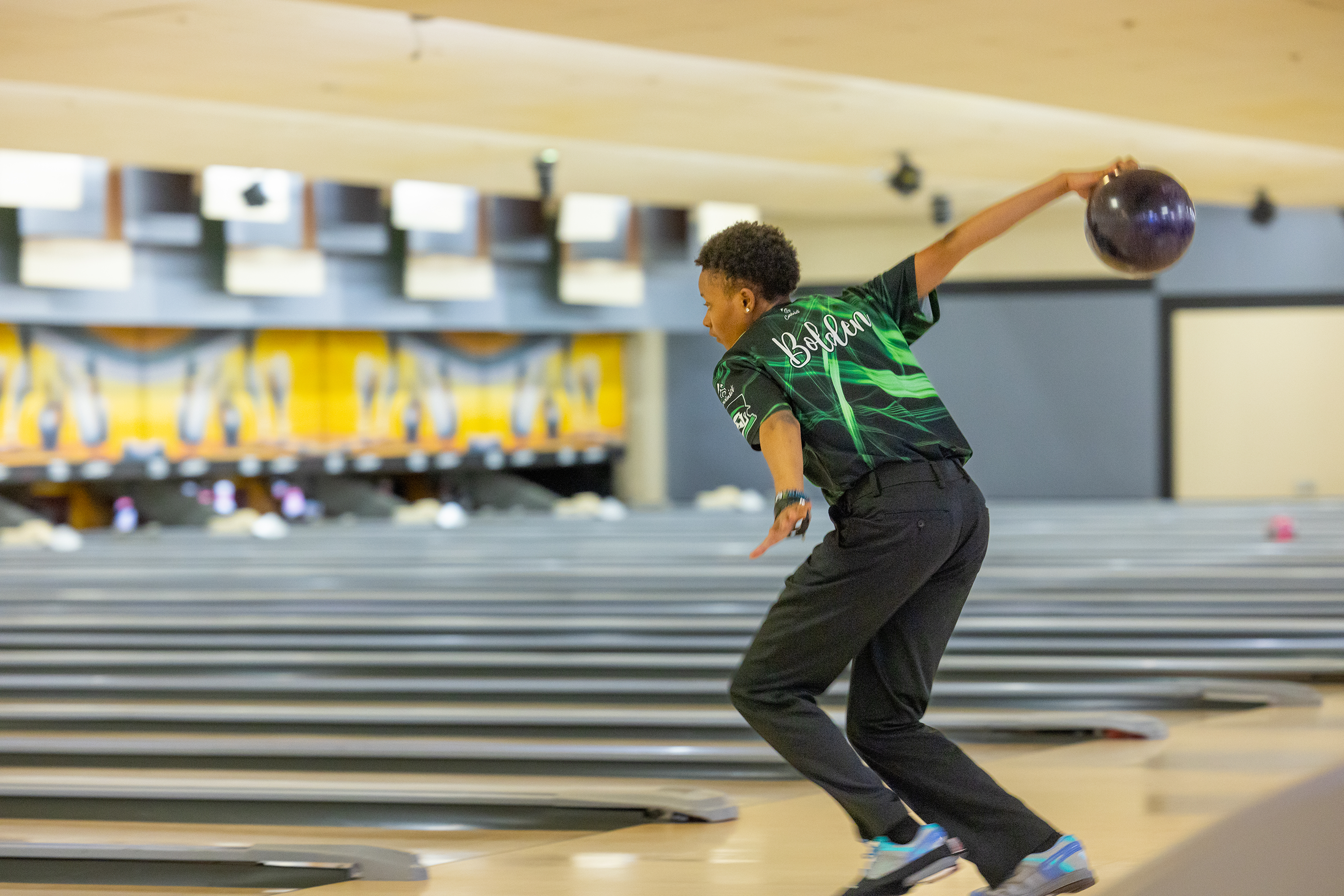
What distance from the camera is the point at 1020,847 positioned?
191 cm

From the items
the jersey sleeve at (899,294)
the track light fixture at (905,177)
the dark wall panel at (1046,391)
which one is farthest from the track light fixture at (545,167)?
the jersey sleeve at (899,294)

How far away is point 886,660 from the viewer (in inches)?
76.0

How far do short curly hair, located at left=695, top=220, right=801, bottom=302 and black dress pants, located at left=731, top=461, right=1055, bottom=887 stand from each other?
11.1 inches

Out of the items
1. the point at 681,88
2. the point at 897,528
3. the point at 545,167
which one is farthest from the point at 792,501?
the point at 545,167

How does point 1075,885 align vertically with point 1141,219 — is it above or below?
below

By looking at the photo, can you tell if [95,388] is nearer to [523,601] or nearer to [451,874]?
[523,601]

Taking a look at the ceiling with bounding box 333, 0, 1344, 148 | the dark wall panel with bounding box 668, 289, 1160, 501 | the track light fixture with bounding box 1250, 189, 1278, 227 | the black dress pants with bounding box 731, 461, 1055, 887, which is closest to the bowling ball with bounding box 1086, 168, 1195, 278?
the black dress pants with bounding box 731, 461, 1055, 887

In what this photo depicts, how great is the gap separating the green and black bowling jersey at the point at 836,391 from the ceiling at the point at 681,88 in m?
2.77

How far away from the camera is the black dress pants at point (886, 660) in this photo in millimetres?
1874

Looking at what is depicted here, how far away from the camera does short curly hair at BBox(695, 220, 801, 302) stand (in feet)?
6.45

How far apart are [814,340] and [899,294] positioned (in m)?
0.17

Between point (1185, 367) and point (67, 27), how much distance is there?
9332mm

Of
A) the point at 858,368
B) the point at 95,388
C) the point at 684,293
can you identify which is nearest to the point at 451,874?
the point at 858,368

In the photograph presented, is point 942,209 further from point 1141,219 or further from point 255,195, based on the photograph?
point 1141,219
